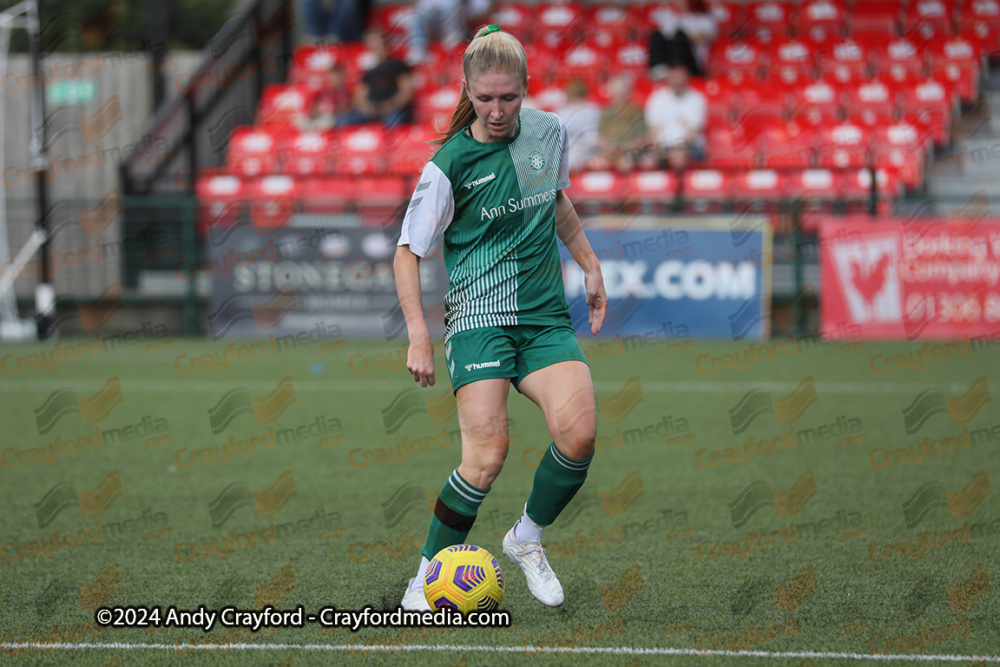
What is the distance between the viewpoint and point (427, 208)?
12.5 feet

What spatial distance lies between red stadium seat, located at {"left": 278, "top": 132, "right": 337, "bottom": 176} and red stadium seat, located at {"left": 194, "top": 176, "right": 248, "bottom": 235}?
73cm

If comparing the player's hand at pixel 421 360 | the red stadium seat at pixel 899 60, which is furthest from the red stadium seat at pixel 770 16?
the player's hand at pixel 421 360

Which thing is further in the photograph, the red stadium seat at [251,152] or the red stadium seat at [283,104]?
the red stadium seat at [283,104]

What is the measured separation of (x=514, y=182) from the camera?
389 centimetres

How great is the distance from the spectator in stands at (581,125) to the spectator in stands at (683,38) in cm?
210

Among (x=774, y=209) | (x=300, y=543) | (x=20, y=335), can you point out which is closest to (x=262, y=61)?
(x=20, y=335)

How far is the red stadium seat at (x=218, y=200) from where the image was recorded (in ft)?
45.8

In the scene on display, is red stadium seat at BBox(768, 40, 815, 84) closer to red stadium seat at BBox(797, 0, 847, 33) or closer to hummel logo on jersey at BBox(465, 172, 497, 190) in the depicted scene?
red stadium seat at BBox(797, 0, 847, 33)

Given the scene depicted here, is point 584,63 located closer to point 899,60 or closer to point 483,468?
point 899,60

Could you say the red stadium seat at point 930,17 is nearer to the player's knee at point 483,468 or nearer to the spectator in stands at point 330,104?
the spectator in stands at point 330,104

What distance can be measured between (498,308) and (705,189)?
1049cm

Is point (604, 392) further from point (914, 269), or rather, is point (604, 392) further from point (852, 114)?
point (852, 114)

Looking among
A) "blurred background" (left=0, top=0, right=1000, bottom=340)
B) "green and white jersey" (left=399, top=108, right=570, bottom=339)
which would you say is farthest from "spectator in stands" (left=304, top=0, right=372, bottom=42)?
"green and white jersey" (left=399, top=108, right=570, bottom=339)

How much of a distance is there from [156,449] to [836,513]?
4239 mm
